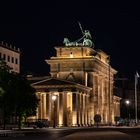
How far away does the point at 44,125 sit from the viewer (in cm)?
12638

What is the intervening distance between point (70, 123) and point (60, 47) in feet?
89.5

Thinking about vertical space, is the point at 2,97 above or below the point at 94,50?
below

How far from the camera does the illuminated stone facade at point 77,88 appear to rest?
514 ft

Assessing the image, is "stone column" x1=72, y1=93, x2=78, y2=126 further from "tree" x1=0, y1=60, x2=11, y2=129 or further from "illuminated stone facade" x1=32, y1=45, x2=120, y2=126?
"tree" x1=0, y1=60, x2=11, y2=129

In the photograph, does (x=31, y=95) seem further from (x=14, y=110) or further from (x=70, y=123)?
(x=70, y=123)

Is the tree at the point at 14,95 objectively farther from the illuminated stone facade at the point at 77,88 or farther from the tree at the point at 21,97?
the illuminated stone facade at the point at 77,88

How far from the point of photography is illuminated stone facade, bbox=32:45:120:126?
157 m

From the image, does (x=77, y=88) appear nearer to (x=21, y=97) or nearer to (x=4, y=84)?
(x=21, y=97)

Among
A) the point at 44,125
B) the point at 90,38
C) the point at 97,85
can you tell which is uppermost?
the point at 90,38

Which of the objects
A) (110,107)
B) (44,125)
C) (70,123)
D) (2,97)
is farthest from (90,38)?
(2,97)

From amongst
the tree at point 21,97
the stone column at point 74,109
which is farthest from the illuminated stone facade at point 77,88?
the tree at point 21,97

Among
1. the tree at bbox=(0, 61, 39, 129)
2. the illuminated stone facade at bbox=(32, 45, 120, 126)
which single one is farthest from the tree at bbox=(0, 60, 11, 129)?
the illuminated stone facade at bbox=(32, 45, 120, 126)

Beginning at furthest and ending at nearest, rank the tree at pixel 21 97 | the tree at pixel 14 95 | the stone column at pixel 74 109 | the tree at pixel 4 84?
the stone column at pixel 74 109
the tree at pixel 21 97
the tree at pixel 14 95
the tree at pixel 4 84

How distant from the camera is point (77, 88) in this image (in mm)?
156500
